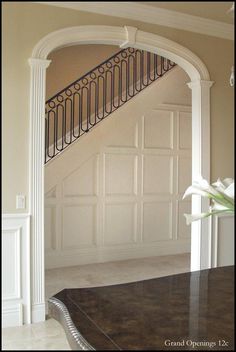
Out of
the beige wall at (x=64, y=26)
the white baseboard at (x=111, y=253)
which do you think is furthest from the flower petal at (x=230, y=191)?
the white baseboard at (x=111, y=253)

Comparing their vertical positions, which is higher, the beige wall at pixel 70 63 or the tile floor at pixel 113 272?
the beige wall at pixel 70 63

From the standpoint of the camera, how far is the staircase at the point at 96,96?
5.17 metres

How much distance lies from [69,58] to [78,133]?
1567mm

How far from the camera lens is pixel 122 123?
525 centimetres

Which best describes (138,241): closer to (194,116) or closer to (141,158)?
(141,158)

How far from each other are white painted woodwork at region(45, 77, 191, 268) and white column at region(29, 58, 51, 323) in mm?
1906

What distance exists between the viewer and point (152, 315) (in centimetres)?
108

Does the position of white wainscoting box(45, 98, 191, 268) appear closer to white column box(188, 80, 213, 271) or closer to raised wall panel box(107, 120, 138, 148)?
raised wall panel box(107, 120, 138, 148)

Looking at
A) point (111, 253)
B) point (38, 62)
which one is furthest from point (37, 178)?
point (111, 253)

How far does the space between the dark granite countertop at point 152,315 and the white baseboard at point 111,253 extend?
3654mm

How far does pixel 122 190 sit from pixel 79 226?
2.65 ft

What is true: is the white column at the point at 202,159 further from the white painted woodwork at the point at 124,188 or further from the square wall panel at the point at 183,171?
the square wall panel at the point at 183,171

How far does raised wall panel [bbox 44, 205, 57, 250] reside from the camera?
16.0 ft

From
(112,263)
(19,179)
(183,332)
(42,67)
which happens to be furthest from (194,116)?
(183,332)
